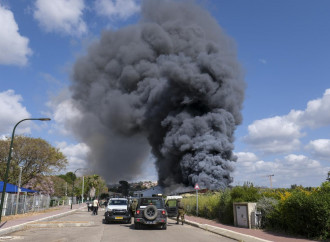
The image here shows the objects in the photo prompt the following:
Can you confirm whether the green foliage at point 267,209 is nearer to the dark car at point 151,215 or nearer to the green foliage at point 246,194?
the green foliage at point 246,194

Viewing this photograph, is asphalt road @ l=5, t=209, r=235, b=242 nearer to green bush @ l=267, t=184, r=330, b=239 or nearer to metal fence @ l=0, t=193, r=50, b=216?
green bush @ l=267, t=184, r=330, b=239

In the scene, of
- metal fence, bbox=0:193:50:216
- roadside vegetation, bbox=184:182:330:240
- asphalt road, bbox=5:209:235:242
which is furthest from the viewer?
metal fence, bbox=0:193:50:216

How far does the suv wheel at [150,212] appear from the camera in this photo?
12266 millimetres

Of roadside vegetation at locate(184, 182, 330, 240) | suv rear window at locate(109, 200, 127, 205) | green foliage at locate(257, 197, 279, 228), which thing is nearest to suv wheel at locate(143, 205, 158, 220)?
roadside vegetation at locate(184, 182, 330, 240)

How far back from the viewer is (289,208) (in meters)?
10.4

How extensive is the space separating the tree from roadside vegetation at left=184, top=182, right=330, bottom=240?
1077 inches

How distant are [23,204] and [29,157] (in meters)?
12.0

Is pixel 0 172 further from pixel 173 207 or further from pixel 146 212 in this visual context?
pixel 146 212

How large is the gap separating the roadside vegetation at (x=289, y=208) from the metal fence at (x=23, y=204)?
1596 centimetres

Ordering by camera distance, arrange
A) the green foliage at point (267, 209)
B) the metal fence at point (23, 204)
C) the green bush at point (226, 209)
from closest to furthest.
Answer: the green foliage at point (267, 209) < the green bush at point (226, 209) < the metal fence at point (23, 204)

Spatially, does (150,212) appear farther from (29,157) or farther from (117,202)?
(29,157)

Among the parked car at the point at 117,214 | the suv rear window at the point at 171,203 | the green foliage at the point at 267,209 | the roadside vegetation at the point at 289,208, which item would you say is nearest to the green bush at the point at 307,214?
the roadside vegetation at the point at 289,208

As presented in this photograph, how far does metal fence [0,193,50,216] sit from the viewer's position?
21294mm

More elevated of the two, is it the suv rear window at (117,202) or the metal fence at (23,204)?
the suv rear window at (117,202)
